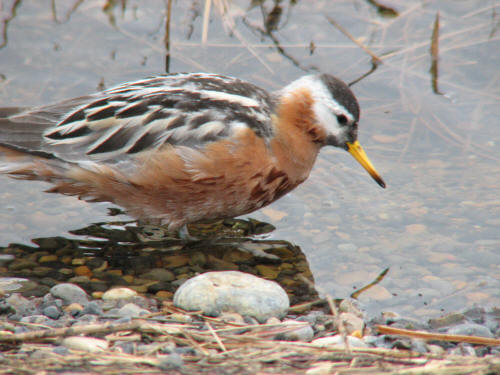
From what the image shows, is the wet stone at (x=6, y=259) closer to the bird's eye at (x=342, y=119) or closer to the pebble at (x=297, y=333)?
the pebble at (x=297, y=333)

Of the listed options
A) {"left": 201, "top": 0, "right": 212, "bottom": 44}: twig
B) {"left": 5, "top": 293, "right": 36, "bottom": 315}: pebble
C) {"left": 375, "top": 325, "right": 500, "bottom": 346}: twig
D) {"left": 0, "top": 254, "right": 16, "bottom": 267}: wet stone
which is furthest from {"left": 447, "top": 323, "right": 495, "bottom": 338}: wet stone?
{"left": 201, "top": 0, "right": 212, "bottom": 44}: twig

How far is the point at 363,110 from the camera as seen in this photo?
923cm

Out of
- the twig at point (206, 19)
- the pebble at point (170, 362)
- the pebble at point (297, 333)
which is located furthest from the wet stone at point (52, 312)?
the twig at point (206, 19)

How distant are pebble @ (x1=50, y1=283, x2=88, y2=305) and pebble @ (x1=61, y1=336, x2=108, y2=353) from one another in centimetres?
122

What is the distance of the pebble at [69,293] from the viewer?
591 centimetres

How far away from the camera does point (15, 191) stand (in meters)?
7.88

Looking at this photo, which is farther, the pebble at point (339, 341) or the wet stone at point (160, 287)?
the wet stone at point (160, 287)

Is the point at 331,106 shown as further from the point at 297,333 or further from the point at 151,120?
the point at 297,333

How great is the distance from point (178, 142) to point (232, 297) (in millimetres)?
→ 1539

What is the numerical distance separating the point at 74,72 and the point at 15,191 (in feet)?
7.88

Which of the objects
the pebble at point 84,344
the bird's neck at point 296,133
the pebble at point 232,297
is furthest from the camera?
the bird's neck at point 296,133

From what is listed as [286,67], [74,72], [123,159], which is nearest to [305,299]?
[123,159]

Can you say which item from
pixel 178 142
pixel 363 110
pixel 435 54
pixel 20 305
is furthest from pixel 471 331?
pixel 435 54

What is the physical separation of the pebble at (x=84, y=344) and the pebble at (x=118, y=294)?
4.51 feet
